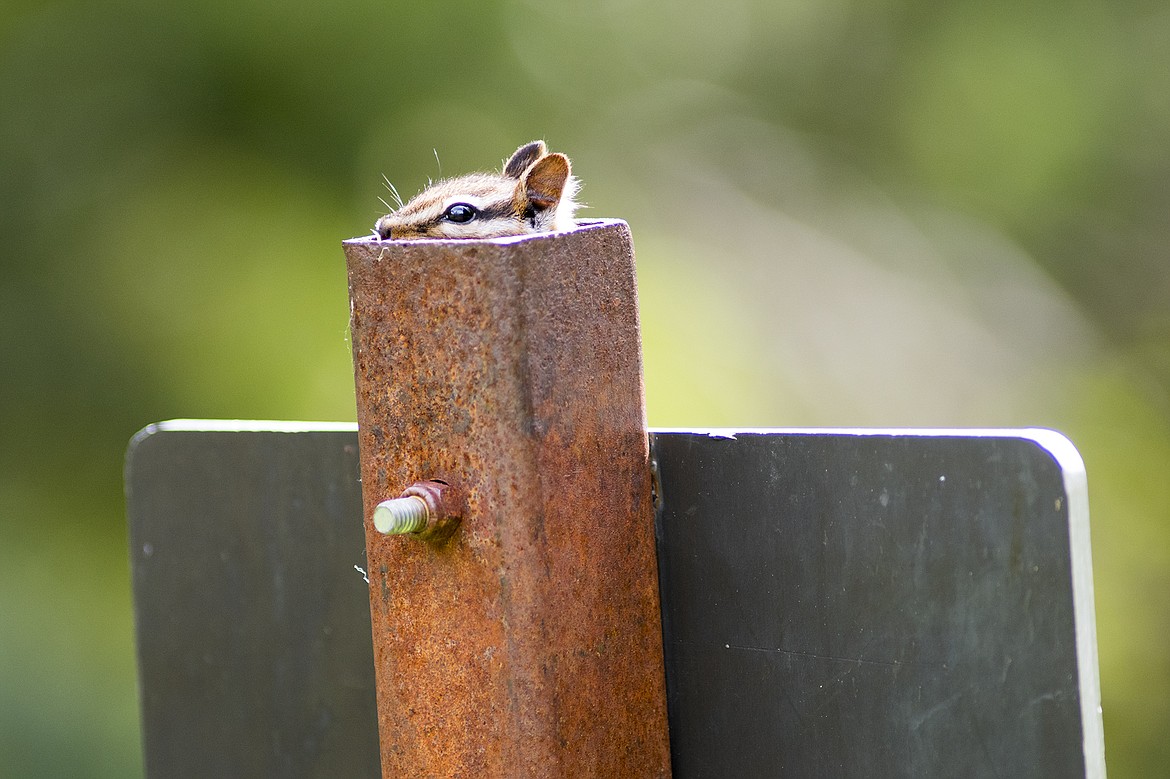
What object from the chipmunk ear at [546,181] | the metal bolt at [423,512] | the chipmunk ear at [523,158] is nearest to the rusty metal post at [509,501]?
A: the metal bolt at [423,512]

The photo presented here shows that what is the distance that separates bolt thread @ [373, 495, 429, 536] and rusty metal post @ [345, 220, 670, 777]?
0.04 metres

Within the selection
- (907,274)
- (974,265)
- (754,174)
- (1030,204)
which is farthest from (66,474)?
(1030,204)

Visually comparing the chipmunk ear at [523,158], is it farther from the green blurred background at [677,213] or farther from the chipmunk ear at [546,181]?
the green blurred background at [677,213]

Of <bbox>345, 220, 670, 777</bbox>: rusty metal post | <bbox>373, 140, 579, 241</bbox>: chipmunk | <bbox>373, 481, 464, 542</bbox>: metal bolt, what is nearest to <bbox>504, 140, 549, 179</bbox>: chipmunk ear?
<bbox>373, 140, 579, 241</bbox>: chipmunk

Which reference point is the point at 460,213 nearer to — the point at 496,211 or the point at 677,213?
the point at 496,211

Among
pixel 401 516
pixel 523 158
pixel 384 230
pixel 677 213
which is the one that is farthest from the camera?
pixel 677 213

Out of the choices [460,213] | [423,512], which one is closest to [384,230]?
[460,213]

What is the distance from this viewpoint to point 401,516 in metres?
1.08

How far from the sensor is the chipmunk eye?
1.68 m

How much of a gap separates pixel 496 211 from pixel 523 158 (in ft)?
0.84

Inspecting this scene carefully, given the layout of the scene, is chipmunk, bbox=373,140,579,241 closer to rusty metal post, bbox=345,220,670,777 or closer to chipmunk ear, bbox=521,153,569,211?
chipmunk ear, bbox=521,153,569,211

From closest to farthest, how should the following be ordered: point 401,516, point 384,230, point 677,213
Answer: point 401,516 → point 384,230 → point 677,213

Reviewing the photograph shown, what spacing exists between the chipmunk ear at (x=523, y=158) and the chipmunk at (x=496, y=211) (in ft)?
0.52

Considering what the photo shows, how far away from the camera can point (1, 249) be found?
4.54 meters
